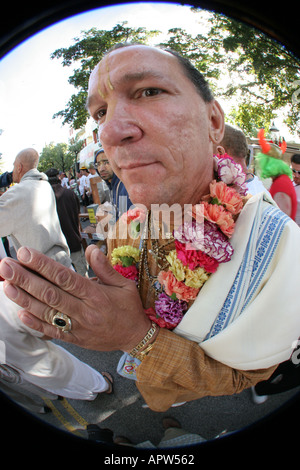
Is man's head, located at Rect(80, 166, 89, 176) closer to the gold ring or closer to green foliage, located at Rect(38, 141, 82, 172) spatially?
green foliage, located at Rect(38, 141, 82, 172)

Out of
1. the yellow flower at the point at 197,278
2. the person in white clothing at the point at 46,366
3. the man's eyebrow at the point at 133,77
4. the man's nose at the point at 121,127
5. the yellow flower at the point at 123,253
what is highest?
the man's eyebrow at the point at 133,77

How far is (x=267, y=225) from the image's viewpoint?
814 millimetres

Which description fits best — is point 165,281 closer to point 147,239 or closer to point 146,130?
point 147,239

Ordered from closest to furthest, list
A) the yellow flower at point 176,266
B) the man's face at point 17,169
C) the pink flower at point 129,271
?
the man's face at point 17,169
the yellow flower at point 176,266
the pink flower at point 129,271

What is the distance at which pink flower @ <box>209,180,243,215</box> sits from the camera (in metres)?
0.86

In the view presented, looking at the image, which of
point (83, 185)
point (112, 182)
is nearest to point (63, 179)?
point (83, 185)

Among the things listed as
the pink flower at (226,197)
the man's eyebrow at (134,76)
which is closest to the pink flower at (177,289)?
the pink flower at (226,197)

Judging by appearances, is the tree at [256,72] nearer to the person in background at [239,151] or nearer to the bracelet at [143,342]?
the person in background at [239,151]

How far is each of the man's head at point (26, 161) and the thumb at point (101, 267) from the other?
0.27 metres

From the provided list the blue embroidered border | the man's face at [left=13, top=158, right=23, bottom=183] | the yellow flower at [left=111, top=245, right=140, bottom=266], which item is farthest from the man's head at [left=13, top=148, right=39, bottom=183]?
the blue embroidered border

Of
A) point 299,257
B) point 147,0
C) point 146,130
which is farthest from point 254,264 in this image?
point 147,0

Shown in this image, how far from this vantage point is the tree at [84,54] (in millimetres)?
623

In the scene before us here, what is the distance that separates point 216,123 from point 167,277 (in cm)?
58

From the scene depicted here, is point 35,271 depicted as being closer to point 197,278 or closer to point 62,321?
point 62,321
